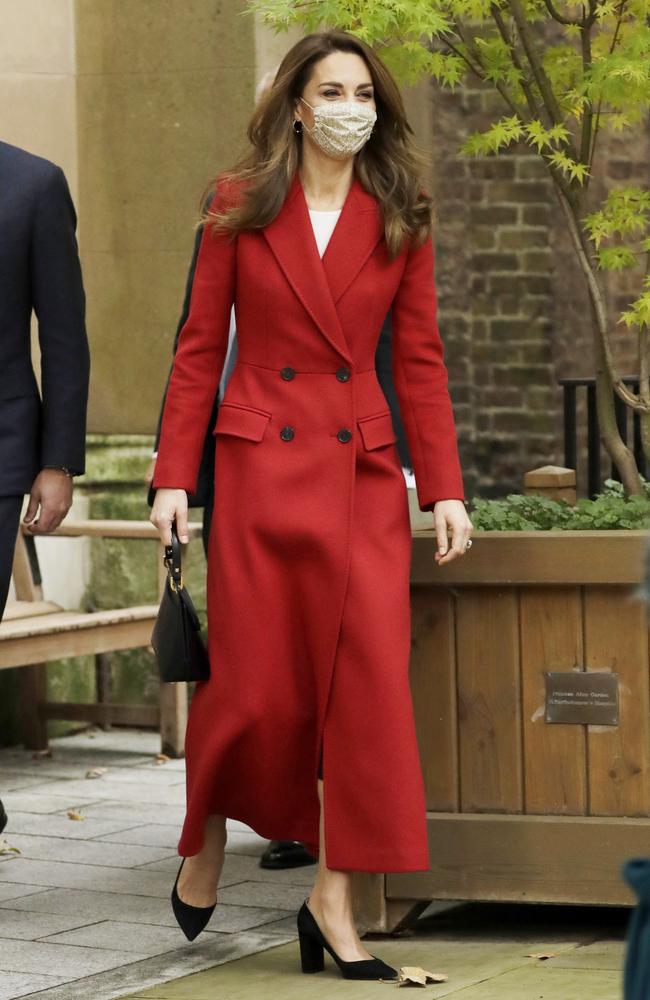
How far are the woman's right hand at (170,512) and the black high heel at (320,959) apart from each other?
2.80 feet

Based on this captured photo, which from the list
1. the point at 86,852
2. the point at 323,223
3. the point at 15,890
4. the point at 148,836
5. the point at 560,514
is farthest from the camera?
the point at 148,836

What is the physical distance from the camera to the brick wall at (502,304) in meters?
11.1

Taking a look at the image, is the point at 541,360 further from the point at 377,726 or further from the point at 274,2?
the point at 377,726


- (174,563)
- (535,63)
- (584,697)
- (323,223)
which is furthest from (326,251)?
(535,63)

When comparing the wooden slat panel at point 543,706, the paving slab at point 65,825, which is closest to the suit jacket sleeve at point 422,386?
the wooden slat panel at point 543,706

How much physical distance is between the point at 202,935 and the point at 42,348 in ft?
4.67

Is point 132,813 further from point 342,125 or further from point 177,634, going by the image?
point 342,125

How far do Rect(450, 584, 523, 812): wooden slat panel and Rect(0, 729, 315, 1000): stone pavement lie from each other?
61 centimetres

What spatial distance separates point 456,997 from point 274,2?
2534mm

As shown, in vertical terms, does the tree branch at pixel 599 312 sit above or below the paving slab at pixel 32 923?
above

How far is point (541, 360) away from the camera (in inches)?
441

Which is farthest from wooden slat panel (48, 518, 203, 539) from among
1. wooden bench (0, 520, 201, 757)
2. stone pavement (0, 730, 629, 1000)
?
stone pavement (0, 730, 629, 1000)

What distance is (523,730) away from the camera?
Answer: 4.52m

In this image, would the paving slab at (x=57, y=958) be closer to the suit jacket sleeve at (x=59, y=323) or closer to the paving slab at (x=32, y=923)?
the paving slab at (x=32, y=923)
